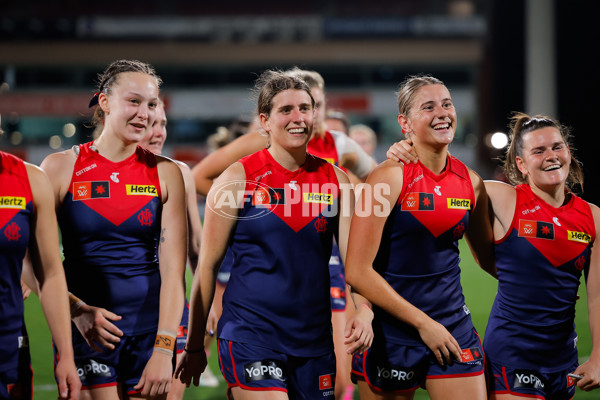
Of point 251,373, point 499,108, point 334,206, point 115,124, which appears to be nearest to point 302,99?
point 334,206

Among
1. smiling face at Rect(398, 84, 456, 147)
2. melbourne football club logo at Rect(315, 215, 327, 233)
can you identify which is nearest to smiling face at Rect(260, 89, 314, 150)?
melbourne football club logo at Rect(315, 215, 327, 233)

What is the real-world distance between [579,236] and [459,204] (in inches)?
26.1

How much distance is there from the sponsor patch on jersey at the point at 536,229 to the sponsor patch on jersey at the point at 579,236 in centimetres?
9

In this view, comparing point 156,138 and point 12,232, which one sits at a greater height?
point 156,138

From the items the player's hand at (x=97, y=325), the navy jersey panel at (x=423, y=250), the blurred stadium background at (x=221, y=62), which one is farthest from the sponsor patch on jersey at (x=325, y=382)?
the blurred stadium background at (x=221, y=62)

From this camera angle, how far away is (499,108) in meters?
21.0

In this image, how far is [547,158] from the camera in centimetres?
347

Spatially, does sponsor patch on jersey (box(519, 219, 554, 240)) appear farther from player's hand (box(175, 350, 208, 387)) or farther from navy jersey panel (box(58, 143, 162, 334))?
navy jersey panel (box(58, 143, 162, 334))

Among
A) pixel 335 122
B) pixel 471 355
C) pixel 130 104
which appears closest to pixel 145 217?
pixel 130 104

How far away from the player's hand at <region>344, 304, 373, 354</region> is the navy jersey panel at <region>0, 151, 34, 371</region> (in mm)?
1305

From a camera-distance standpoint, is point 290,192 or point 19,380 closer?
point 19,380

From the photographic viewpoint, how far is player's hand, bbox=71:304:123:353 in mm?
A: 3014

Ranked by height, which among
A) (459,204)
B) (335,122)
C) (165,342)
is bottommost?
(165,342)

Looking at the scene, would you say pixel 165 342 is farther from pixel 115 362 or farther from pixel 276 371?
pixel 276 371
